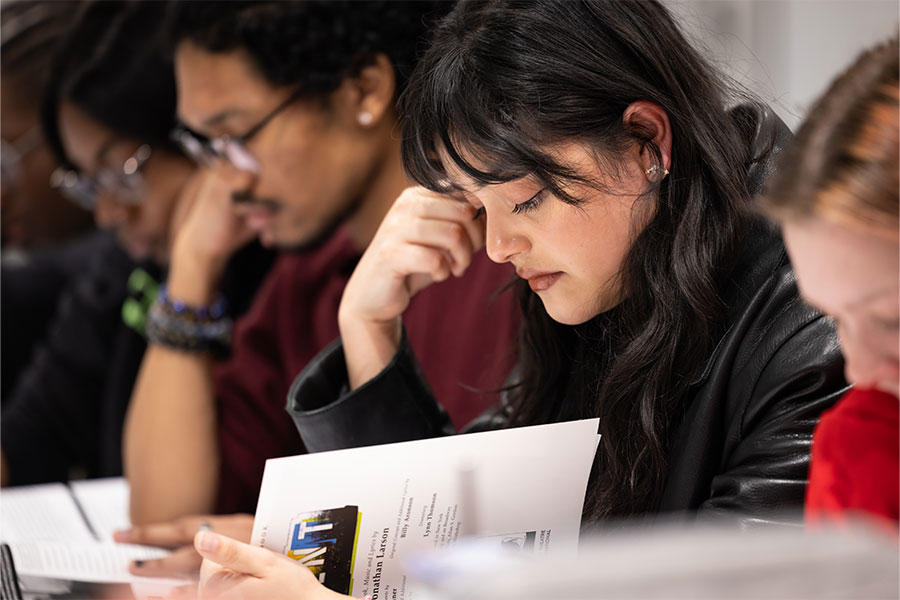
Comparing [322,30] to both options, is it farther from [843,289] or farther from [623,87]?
[843,289]

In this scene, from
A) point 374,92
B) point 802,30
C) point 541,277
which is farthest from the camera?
point 802,30

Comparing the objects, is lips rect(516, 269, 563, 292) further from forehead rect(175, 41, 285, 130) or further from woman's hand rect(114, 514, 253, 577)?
forehead rect(175, 41, 285, 130)

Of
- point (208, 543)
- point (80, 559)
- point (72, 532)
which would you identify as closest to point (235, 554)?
point (208, 543)

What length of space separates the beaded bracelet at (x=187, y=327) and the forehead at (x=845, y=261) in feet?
4.20

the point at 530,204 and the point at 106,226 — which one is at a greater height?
the point at 530,204

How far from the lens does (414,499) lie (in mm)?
908

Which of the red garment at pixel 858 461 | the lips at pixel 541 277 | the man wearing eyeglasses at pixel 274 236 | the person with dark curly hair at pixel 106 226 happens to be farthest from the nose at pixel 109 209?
the red garment at pixel 858 461

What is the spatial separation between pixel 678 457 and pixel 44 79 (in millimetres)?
1644

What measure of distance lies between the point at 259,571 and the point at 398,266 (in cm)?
41

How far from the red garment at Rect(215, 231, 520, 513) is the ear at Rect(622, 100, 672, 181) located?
1.60ft

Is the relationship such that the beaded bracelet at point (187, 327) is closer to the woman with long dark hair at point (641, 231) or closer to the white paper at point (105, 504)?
the white paper at point (105, 504)

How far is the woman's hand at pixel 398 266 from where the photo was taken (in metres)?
1.12

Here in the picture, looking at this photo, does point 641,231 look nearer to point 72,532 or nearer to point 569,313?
point 569,313

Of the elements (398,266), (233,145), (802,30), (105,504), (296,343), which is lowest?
(105,504)
